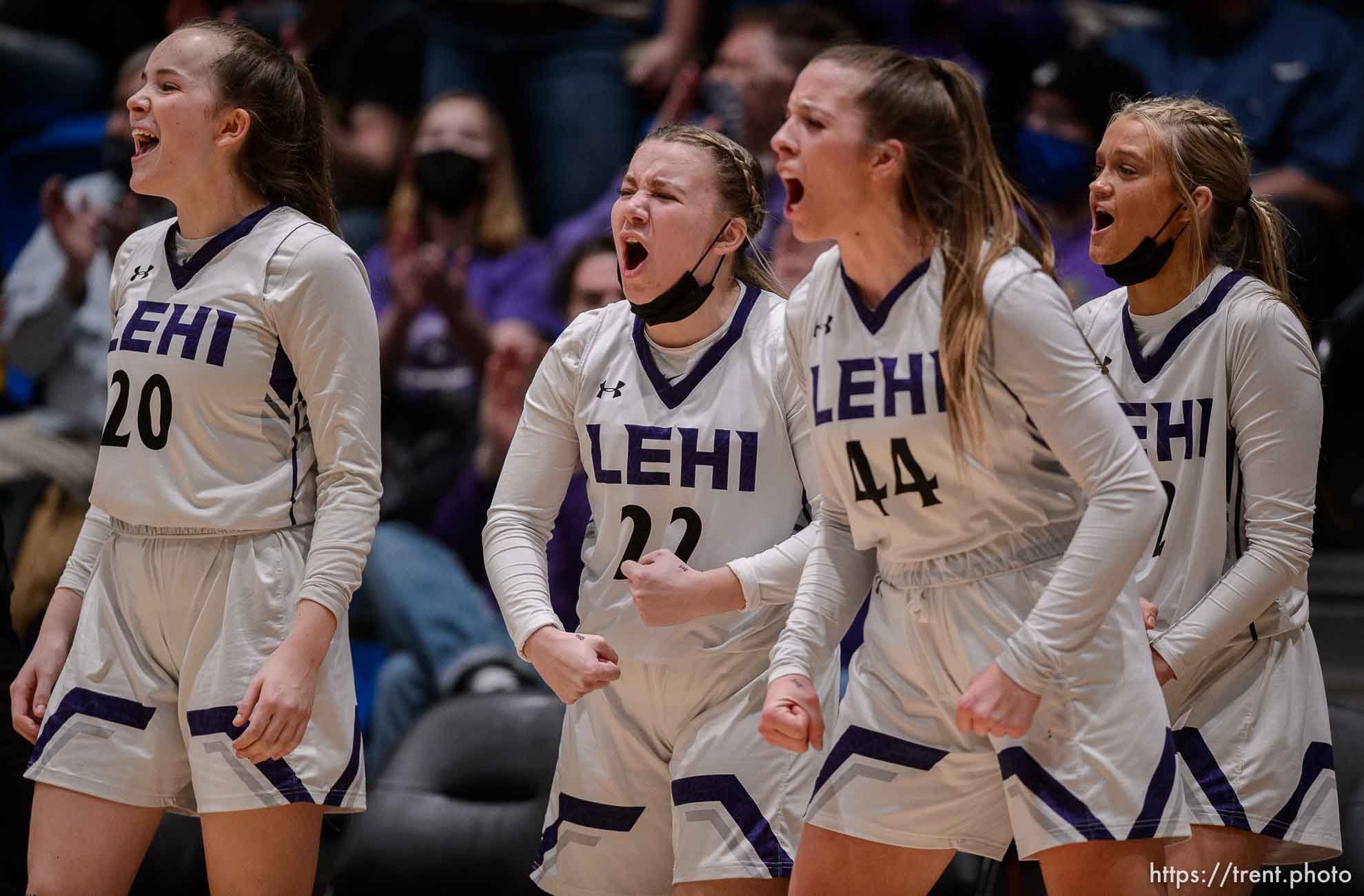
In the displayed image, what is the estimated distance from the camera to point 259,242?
2.61 m

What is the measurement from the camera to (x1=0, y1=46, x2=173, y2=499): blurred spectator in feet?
19.9

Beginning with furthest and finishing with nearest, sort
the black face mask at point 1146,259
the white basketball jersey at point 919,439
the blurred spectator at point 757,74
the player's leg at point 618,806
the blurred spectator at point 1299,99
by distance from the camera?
the blurred spectator at point 757,74 < the blurred spectator at point 1299,99 < the black face mask at point 1146,259 < the player's leg at point 618,806 < the white basketball jersey at point 919,439

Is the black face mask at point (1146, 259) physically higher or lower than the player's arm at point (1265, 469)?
higher

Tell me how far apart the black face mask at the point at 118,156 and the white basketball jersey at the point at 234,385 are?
413 centimetres

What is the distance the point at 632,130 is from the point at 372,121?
1.23m

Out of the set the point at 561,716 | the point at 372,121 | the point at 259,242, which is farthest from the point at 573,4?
the point at 259,242

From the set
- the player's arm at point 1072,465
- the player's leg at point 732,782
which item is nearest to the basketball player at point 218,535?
the player's leg at point 732,782

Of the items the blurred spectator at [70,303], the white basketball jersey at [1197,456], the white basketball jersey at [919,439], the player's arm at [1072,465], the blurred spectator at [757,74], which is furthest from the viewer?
the blurred spectator at [70,303]

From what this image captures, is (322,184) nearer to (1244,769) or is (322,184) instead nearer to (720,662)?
(720,662)

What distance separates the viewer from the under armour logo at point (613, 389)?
268cm

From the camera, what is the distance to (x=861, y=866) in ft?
7.41

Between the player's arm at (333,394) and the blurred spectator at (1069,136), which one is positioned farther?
the blurred spectator at (1069,136)

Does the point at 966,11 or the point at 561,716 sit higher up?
the point at 966,11

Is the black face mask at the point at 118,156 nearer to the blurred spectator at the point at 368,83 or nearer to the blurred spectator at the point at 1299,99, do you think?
the blurred spectator at the point at 368,83
